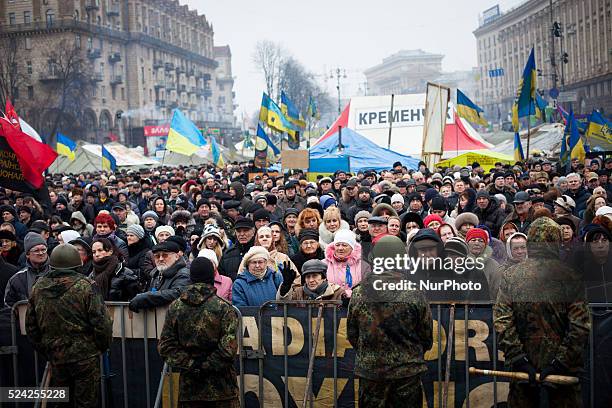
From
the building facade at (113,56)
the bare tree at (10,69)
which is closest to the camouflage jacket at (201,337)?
the building facade at (113,56)

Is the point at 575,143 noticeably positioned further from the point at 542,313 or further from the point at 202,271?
the point at 202,271

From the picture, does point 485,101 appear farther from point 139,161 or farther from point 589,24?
point 139,161

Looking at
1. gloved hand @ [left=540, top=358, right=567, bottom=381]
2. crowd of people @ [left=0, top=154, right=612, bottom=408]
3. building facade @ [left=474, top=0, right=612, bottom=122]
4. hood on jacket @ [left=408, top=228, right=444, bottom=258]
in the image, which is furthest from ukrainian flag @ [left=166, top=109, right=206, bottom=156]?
gloved hand @ [left=540, top=358, right=567, bottom=381]

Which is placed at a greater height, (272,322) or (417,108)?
(417,108)

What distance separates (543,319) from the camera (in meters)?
5.07

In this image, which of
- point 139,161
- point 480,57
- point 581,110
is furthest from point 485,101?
point 139,161

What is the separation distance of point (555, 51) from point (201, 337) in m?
70.2

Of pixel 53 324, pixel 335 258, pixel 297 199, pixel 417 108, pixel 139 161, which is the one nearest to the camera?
pixel 53 324

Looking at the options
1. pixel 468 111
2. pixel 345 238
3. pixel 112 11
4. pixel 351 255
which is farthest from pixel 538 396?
pixel 112 11

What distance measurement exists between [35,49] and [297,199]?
2558 inches

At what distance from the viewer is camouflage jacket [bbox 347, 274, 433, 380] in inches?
204

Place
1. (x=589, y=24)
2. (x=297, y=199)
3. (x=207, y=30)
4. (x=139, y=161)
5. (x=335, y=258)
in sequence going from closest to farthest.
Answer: (x=335, y=258) < (x=297, y=199) < (x=139, y=161) < (x=589, y=24) < (x=207, y=30)

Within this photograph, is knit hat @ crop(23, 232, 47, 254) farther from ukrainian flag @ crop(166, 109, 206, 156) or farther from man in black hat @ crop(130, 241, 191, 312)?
ukrainian flag @ crop(166, 109, 206, 156)

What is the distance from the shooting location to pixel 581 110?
213ft
